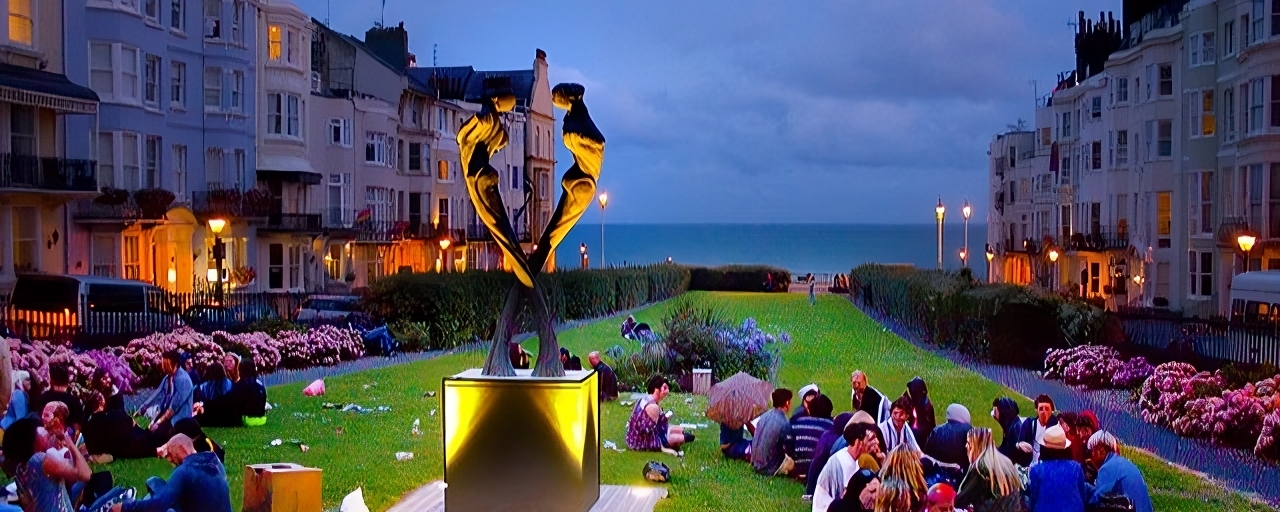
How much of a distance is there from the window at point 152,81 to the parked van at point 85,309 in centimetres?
1044

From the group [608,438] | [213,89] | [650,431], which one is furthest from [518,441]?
[213,89]

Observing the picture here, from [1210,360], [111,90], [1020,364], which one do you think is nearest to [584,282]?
[111,90]

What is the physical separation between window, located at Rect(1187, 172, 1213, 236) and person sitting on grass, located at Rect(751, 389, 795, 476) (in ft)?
114

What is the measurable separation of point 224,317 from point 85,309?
114 inches

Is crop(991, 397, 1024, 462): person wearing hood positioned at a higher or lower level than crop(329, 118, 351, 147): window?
lower

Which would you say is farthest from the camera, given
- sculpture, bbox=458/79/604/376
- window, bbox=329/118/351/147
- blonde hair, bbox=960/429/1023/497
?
window, bbox=329/118/351/147

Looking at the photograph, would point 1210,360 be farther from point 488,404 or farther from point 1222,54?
point 1222,54

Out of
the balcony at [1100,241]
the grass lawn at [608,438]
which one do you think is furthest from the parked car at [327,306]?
the balcony at [1100,241]

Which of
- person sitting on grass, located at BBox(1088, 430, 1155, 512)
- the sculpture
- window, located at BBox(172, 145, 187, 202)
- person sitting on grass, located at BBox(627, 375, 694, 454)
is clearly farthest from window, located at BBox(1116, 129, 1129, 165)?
person sitting on grass, located at BBox(1088, 430, 1155, 512)

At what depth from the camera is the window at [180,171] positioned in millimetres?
46094

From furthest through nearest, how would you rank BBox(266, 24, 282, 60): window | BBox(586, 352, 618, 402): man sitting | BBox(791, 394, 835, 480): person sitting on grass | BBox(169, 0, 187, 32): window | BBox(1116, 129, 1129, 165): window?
BBox(1116, 129, 1129, 165): window
BBox(266, 24, 282, 60): window
BBox(169, 0, 187, 32): window
BBox(586, 352, 618, 402): man sitting
BBox(791, 394, 835, 480): person sitting on grass

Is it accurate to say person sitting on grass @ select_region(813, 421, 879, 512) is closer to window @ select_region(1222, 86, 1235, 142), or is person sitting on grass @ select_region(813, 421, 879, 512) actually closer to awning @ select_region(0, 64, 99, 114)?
awning @ select_region(0, 64, 99, 114)

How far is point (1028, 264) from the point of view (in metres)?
81.9

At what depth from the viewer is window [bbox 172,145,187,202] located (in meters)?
46.1
